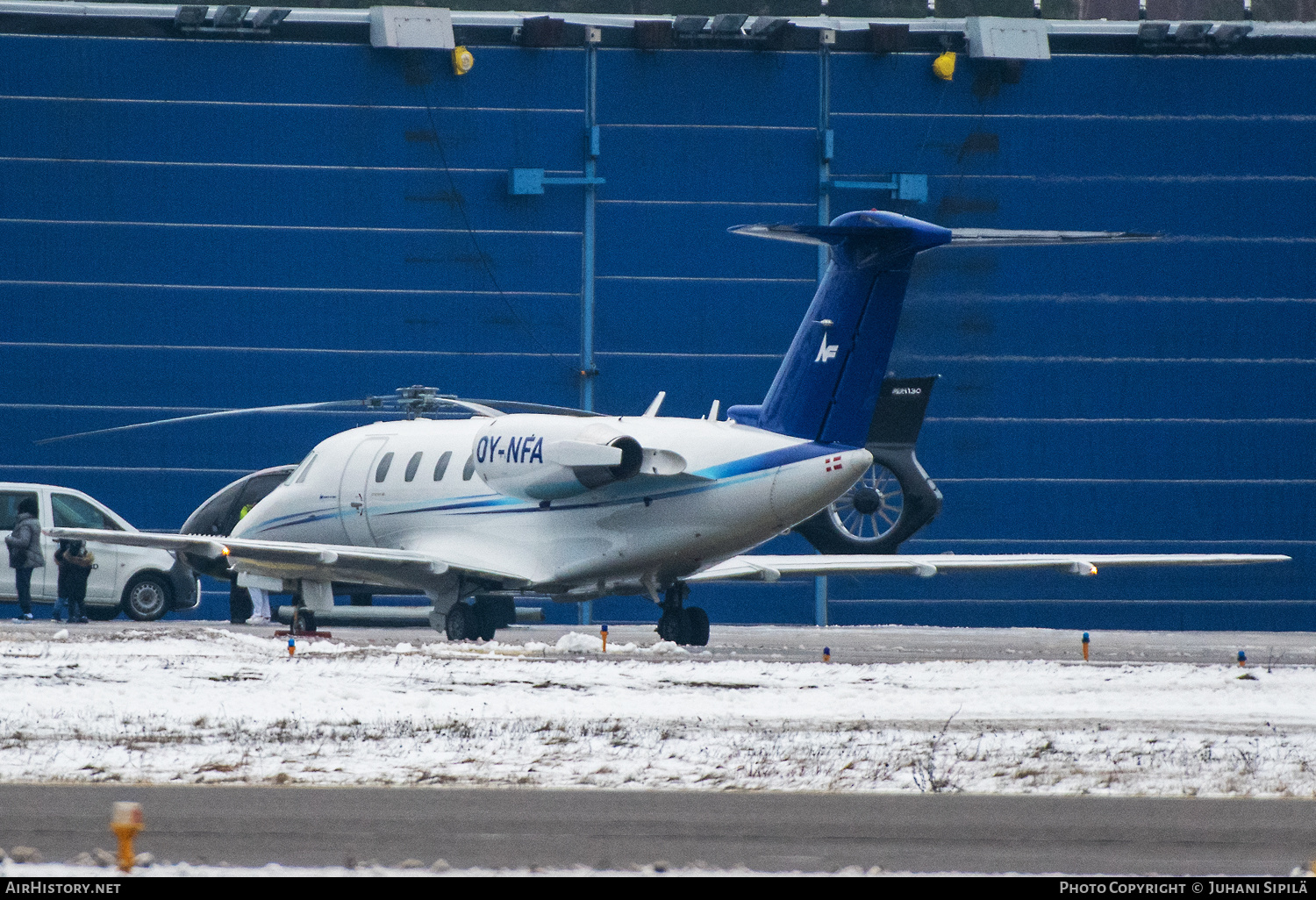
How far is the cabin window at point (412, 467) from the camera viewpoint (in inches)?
982

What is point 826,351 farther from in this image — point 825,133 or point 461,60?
point 461,60

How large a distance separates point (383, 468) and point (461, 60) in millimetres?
12738

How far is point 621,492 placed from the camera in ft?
73.0

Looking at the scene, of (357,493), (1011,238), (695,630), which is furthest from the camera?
(357,493)

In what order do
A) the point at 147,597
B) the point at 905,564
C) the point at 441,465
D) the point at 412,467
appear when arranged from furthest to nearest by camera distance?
the point at 147,597, the point at 412,467, the point at 441,465, the point at 905,564

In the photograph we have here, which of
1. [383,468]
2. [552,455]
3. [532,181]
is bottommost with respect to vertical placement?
[383,468]

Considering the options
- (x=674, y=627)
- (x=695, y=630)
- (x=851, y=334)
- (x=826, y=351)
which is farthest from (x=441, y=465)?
(x=851, y=334)

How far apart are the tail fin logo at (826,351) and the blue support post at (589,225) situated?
1464 cm

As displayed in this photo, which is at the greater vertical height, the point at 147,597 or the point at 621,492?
the point at 621,492

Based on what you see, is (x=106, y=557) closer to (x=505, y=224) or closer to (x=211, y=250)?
(x=211, y=250)

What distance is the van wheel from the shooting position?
3111 centimetres

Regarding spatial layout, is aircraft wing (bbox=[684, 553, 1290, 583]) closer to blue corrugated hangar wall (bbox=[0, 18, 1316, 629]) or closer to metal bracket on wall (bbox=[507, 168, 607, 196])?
blue corrugated hangar wall (bbox=[0, 18, 1316, 629])

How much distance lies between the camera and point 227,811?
9078mm

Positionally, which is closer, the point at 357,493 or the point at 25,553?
the point at 357,493
